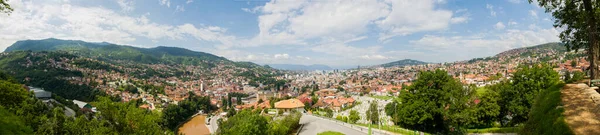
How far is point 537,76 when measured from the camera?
65.7 ft

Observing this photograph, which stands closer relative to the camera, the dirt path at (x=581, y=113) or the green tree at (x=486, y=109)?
the dirt path at (x=581, y=113)

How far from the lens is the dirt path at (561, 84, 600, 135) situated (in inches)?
241

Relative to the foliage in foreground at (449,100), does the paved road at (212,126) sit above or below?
below

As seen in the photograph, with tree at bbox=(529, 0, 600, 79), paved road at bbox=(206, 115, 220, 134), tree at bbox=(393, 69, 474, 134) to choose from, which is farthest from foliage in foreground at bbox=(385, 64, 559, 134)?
paved road at bbox=(206, 115, 220, 134)

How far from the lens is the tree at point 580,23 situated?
9422mm

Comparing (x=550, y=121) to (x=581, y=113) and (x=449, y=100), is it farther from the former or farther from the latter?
(x=449, y=100)

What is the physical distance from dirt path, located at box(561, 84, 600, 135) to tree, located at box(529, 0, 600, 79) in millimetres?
2099

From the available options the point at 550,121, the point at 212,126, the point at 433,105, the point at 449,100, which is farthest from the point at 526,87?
the point at 212,126

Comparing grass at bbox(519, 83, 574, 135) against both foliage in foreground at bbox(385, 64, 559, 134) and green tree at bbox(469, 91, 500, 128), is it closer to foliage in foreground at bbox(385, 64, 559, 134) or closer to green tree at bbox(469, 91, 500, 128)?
foliage in foreground at bbox(385, 64, 559, 134)

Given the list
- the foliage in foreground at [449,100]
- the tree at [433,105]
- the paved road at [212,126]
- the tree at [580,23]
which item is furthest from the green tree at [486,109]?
the paved road at [212,126]

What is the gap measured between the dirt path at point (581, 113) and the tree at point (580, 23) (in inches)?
82.6

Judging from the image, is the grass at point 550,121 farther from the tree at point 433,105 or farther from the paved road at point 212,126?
the paved road at point 212,126

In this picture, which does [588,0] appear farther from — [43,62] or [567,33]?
[43,62]

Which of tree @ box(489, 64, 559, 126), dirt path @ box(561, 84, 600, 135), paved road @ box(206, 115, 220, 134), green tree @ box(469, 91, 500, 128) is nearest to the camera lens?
dirt path @ box(561, 84, 600, 135)
